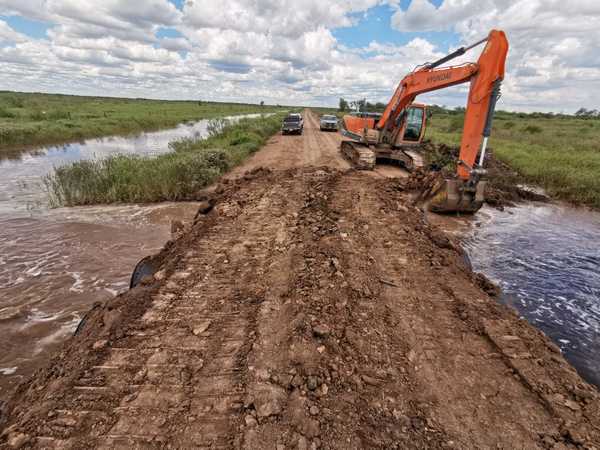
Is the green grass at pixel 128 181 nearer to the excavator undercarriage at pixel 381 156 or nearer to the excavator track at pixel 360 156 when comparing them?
the excavator track at pixel 360 156

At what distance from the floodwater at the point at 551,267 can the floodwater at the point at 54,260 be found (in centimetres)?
692

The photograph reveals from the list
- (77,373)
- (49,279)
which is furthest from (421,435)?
(49,279)

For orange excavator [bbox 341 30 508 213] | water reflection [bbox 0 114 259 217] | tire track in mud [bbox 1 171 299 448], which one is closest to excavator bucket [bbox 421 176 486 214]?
orange excavator [bbox 341 30 508 213]

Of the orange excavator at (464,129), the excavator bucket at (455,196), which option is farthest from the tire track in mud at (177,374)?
the orange excavator at (464,129)

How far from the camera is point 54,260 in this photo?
640 centimetres

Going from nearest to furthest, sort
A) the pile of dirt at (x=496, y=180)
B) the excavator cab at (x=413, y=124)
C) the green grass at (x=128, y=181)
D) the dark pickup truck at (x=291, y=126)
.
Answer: the green grass at (x=128, y=181) < the pile of dirt at (x=496, y=180) < the excavator cab at (x=413, y=124) < the dark pickup truck at (x=291, y=126)

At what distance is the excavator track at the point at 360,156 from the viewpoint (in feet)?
42.1

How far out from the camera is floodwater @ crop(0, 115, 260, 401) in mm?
4324

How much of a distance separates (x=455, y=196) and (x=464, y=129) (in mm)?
1726

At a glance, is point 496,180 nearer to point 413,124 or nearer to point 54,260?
point 413,124

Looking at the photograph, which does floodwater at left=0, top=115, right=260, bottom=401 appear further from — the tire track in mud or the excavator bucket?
the excavator bucket

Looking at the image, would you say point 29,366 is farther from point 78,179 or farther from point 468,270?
point 78,179

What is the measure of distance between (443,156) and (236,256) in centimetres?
1436

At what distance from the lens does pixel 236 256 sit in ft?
16.5
